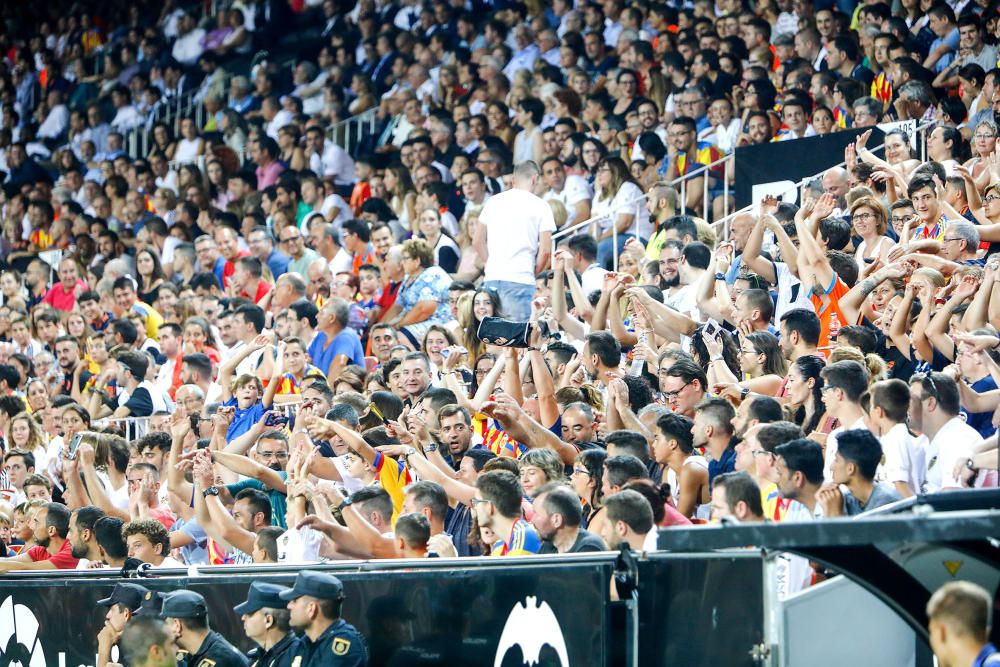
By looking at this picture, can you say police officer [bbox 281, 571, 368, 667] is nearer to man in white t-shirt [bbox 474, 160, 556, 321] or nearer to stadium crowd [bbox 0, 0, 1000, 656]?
stadium crowd [bbox 0, 0, 1000, 656]

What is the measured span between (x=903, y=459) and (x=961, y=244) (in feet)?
9.34

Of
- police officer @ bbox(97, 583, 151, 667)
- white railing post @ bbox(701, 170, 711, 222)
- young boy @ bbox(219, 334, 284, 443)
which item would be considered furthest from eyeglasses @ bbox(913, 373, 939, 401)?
white railing post @ bbox(701, 170, 711, 222)

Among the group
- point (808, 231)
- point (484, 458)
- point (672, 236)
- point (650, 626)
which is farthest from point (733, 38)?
point (650, 626)

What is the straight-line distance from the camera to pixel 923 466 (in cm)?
743

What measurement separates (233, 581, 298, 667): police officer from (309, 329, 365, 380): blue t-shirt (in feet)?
17.4

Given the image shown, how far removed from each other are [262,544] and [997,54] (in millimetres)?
7997

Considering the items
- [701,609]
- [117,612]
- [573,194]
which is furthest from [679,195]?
[701,609]

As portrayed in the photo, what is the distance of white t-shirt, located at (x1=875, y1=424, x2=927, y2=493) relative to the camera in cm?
732

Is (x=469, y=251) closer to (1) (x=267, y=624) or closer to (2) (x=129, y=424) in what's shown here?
(2) (x=129, y=424)

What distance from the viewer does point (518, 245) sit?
41.9ft

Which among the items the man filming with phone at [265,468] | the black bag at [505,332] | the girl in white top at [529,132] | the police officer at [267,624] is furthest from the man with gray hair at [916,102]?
the police officer at [267,624]

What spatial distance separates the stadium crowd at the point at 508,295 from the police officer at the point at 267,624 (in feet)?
3.00

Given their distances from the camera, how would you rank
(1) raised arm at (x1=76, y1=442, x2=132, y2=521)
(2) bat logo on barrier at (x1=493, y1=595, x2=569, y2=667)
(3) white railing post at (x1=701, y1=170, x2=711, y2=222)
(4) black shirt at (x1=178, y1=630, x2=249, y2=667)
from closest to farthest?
(2) bat logo on barrier at (x1=493, y1=595, x2=569, y2=667), (4) black shirt at (x1=178, y1=630, x2=249, y2=667), (1) raised arm at (x1=76, y1=442, x2=132, y2=521), (3) white railing post at (x1=701, y1=170, x2=711, y2=222)

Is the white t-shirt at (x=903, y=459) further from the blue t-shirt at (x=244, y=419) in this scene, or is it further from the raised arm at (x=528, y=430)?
the blue t-shirt at (x=244, y=419)
